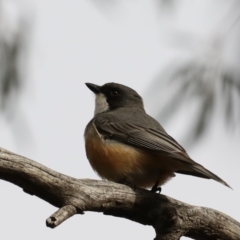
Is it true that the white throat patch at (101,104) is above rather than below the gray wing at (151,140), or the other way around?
above

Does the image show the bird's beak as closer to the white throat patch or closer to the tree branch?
the white throat patch

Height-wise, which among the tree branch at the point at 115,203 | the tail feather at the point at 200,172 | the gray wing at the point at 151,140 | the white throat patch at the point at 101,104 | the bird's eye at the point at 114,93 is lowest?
the tree branch at the point at 115,203

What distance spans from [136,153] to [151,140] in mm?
235

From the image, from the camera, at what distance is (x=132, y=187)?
16.7 ft

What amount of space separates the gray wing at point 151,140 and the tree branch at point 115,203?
41 cm

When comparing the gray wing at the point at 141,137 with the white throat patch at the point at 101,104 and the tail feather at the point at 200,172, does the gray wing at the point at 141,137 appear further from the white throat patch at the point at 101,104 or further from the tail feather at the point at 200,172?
the white throat patch at the point at 101,104

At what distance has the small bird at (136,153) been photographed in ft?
18.5

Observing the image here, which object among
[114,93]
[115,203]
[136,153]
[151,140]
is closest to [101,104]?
[114,93]

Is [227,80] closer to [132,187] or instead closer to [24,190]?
[24,190]

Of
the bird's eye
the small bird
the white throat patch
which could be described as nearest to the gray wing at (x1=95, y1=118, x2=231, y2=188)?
→ the small bird

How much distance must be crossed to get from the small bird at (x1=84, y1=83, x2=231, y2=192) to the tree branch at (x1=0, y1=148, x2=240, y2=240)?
0.41 metres

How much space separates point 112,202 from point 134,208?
0.32 m

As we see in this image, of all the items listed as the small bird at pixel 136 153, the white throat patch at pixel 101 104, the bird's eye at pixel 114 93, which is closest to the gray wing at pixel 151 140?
the small bird at pixel 136 153

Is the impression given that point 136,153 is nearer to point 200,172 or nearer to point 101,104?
point 200,172
